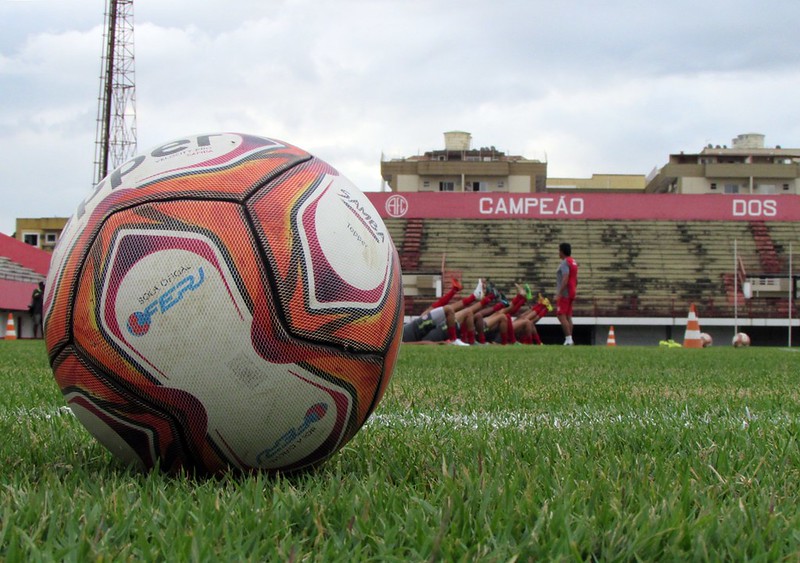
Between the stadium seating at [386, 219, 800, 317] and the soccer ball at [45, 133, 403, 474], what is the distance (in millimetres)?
25833

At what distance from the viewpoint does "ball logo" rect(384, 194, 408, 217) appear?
32.2m

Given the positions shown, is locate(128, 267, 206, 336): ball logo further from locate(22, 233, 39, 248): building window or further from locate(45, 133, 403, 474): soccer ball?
locate(22, 233, 39, 248): building window

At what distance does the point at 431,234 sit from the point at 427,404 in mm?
27950

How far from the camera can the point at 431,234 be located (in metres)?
31.9

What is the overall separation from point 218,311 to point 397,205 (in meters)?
30.3

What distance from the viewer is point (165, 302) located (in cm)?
212

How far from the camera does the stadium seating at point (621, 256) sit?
1119 inches

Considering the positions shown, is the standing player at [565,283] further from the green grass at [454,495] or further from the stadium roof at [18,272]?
the stadium roof at [18,272]

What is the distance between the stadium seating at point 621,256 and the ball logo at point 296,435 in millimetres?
25888

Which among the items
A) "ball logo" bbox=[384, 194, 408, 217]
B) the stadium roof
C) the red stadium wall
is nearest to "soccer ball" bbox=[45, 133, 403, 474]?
the stadium roof

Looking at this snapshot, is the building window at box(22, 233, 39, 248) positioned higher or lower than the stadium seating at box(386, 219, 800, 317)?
higher

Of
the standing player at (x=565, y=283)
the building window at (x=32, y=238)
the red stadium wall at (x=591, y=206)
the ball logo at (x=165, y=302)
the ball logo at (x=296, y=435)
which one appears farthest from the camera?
the building window at (x=32, y=238)

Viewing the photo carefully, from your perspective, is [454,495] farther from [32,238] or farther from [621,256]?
[32,238]

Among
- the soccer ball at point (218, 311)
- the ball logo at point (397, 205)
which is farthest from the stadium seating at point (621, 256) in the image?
the soccer ball at point (218, 311)
